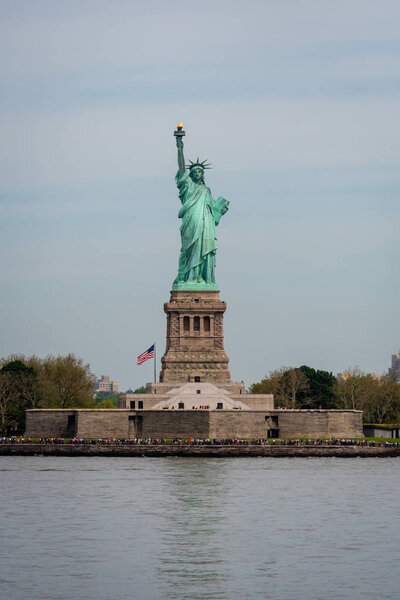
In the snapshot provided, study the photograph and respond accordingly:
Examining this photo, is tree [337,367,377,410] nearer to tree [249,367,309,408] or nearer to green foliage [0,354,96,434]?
tree [249,367,309,408]

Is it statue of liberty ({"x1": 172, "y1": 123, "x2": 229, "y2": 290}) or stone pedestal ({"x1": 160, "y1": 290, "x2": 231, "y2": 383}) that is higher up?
statue of liberty ({"x1": 172, "y1": 123, "x2": 229, "y2": 290})

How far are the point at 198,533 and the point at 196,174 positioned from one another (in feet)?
173

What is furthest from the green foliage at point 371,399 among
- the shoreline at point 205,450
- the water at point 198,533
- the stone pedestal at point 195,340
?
the water at point 198,533

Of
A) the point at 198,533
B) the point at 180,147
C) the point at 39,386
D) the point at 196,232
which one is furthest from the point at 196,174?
the point at 198,533

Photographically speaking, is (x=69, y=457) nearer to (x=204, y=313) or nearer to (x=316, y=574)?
(x=204, y=313)

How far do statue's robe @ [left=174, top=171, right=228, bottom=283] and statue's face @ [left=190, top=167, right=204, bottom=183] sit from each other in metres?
0.32

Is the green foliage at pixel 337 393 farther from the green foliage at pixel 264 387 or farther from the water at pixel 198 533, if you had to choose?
the water at pixel 198 533

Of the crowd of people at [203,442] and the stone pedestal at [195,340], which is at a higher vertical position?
the stone pedestal at [195,340]

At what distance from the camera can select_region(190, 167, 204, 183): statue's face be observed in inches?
3723

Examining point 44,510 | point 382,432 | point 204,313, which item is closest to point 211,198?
point 204,313

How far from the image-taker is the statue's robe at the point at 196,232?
94.9 m

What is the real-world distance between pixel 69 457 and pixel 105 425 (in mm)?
5701

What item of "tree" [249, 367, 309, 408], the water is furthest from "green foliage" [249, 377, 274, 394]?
the water

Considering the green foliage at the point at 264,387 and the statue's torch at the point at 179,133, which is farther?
the green foliage at the point at 264,387
